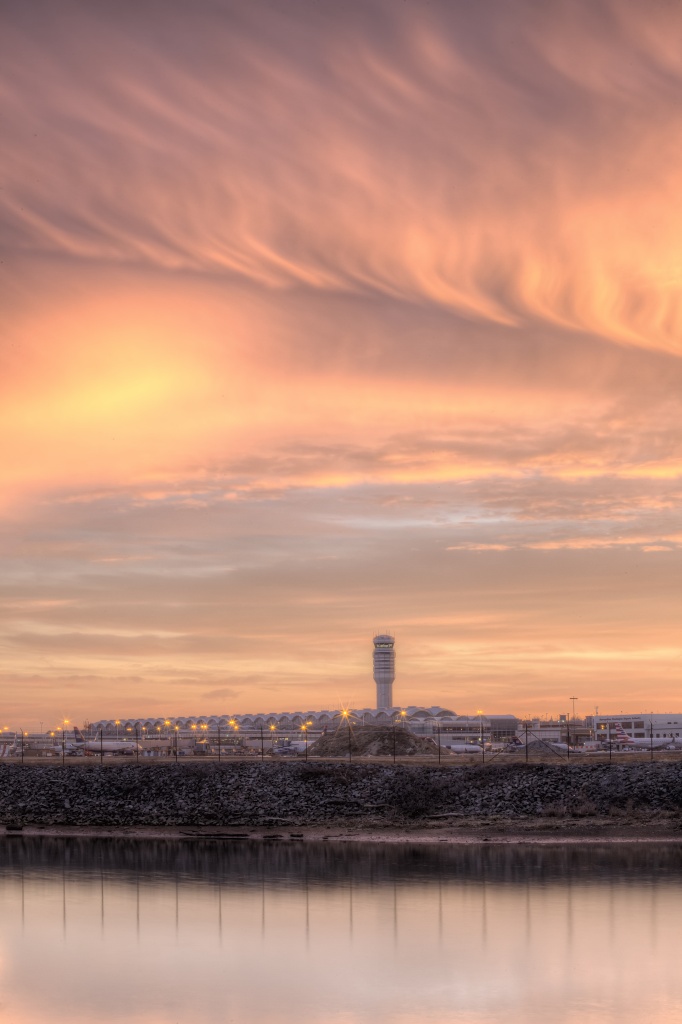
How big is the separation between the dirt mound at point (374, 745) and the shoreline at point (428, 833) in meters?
59.6

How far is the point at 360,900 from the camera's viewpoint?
49.2m

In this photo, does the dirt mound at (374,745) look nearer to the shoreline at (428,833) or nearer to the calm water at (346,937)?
the shoreline at (428,833)

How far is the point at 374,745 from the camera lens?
146500mm

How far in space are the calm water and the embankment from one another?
1441 cm

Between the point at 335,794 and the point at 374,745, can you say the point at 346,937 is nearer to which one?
the point at 335,794

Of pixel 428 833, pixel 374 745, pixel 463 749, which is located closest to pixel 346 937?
pixel 428 833

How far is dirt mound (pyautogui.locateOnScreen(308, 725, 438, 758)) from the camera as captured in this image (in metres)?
145

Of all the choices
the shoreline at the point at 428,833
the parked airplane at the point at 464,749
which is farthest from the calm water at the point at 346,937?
the parked airplane at the point at 464,749

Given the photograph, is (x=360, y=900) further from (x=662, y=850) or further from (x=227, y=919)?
(x=662, y=850)

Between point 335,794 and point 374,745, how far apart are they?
205ft

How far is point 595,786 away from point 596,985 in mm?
50025

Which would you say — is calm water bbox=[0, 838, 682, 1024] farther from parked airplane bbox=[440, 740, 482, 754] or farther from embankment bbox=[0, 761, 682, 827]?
parked airplane bbox=[440, 740, 482, 754]

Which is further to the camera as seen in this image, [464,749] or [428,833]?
[464,749]

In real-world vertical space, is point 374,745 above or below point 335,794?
below
